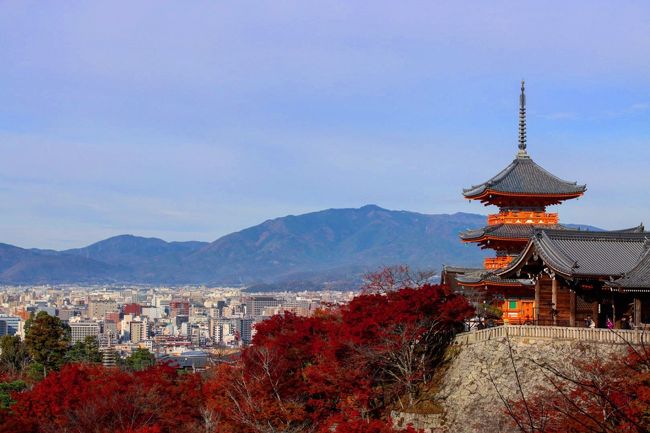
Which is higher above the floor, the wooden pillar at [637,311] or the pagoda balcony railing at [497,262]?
the pagoda balcony railing at [497,262]

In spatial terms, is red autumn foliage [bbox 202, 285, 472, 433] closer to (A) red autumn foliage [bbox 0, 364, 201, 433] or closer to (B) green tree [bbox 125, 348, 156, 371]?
(A) red autumn foliage [bbox 0, 364, 201, 433]

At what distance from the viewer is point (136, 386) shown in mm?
29719

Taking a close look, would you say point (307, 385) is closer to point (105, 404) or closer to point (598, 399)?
point (105, 404)

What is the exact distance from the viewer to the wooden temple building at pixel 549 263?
23.2 metres

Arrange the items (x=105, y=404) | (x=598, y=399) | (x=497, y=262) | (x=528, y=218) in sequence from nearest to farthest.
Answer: (x=598, y=399) < (x=105, y=404) < (x=497, y=262) < (x=528, y=218)

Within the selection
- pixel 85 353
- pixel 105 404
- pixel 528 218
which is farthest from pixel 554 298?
pixel 85 353

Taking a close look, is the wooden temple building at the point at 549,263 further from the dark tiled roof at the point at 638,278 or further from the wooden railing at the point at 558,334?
the wooden railing at the point at 558,334

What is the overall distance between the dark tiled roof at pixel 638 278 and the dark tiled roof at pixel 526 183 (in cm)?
793

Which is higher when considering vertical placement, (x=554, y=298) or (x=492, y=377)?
(x=554, y=298)

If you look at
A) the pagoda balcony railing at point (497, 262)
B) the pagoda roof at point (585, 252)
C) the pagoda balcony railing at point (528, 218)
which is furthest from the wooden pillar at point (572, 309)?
the pagoda balcony railing at point (528, 218)

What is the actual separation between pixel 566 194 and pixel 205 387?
13.1 metres

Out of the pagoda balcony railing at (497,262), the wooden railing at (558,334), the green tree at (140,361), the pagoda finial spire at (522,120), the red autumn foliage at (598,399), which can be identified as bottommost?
the green tree at (140,361)

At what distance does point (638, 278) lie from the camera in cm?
2222

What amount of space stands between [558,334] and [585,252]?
3443 mm
